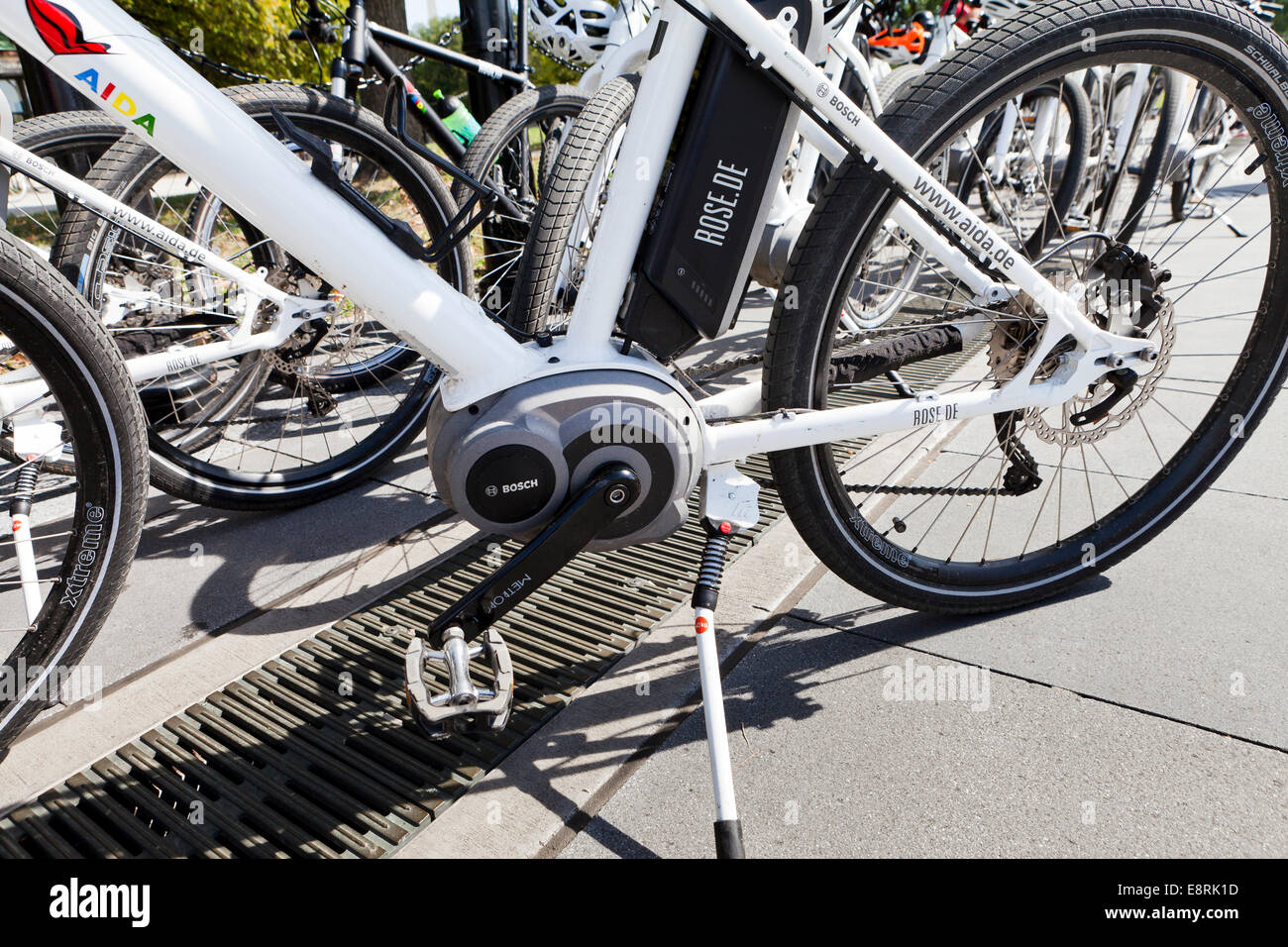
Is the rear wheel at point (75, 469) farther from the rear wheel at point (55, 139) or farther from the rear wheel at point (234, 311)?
the rear wheel at point (55, 139)

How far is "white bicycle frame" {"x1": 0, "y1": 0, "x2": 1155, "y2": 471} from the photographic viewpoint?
149cm

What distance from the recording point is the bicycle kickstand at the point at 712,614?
1500 millimetres

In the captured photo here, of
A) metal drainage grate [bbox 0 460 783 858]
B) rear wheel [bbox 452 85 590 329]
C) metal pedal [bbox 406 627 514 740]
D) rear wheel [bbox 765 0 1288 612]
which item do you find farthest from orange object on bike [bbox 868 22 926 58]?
metal pedal [bbox 406 627 514 740]

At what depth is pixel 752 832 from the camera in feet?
5.35

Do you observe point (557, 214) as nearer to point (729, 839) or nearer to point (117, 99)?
point (117, 99)

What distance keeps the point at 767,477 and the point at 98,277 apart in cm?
213

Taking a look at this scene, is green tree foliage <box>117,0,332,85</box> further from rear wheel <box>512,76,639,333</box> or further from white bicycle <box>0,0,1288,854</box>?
white bicycle <box>0,0,1288,854</box>

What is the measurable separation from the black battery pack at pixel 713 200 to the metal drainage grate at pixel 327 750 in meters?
0.82

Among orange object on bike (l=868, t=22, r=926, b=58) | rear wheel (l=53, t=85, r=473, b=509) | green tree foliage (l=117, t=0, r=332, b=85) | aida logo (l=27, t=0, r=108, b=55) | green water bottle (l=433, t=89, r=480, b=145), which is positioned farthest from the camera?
green tree foliage (l=117, t=0, r=332, b=85)

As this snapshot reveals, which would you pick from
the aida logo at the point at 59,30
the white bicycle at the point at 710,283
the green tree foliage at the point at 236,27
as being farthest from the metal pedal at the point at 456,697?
the green tree foliage at the point at 236,27

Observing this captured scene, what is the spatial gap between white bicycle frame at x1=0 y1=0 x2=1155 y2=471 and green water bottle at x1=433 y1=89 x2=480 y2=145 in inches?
87.0

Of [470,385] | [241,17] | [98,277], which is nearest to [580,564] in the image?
[470,385]

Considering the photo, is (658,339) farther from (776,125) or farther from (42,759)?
(42,759)
